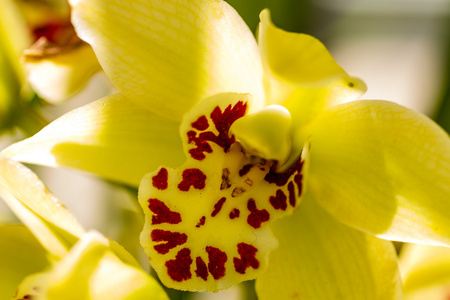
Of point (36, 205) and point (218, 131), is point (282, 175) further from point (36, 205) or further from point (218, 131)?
point (36, 205)

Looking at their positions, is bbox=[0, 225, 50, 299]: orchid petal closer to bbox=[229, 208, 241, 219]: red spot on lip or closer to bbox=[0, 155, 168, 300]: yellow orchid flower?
bbox=[0, 155, 168, 300]: yellow orchid flower

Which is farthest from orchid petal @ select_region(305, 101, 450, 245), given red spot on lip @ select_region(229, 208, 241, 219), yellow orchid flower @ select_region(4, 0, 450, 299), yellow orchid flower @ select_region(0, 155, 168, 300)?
yellow orchid flower @ select_region(0, 155, 168, 300)

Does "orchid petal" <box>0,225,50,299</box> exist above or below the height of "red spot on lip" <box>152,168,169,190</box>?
below

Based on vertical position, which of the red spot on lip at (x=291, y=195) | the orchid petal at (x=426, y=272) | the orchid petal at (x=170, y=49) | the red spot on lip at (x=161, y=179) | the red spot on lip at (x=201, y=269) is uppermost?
the orchid petal at (x=170, y=49)

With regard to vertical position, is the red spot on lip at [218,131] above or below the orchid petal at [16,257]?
above

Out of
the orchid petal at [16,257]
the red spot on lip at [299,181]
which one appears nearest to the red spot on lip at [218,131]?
the red spot on lip at [299,181]

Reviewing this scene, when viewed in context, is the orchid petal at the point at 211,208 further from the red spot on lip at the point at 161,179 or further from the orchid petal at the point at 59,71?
the orchid petal at the point at 59,71

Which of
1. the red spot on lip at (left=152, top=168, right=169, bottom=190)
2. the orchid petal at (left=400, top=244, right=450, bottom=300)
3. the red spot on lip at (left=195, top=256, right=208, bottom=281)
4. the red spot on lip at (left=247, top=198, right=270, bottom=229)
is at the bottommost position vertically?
the orchid petal at (left=400, top=244, right=450, bottom=300)
